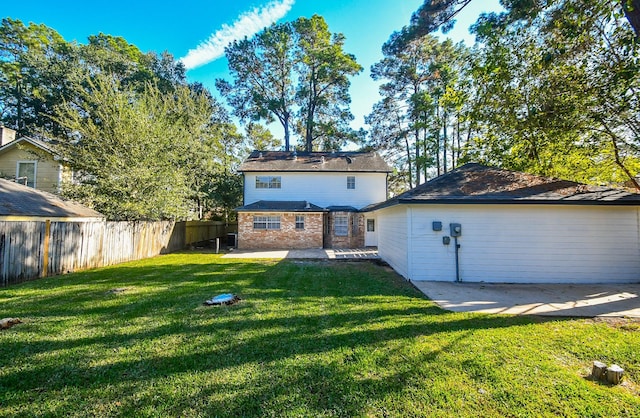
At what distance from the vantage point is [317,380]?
2.73 meters

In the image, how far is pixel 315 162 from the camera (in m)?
19.2

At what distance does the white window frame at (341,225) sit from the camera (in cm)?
1661

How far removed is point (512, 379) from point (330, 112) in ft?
85.9

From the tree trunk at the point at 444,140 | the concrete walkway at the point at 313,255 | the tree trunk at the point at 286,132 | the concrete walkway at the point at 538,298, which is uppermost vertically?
the tree trunk at the point at 286,132

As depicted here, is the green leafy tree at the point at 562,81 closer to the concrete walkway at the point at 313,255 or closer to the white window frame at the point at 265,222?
the concrete walkway at the point at 313,255

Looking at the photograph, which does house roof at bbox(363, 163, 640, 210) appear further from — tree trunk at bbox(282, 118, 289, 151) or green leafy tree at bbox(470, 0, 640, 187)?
tree trunk at bbox(282, 118, 289, 151)

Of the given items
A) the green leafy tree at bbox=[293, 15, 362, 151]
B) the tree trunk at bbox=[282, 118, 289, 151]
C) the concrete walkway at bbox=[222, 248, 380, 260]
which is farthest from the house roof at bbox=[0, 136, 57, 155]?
Answer: the green leafy tree at bbox=[293, 15, 362, 151]

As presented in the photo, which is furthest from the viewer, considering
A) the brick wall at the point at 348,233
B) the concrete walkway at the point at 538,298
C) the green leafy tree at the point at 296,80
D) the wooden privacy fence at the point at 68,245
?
the green leafy tree at the point at 296,80

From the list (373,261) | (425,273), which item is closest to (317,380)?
(425,273)

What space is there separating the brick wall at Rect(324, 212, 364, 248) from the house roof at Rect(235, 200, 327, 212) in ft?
3.34

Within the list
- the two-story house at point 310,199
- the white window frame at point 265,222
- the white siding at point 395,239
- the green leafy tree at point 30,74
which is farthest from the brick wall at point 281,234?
the green leafy tree at point 30,74

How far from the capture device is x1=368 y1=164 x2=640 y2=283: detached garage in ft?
23.5

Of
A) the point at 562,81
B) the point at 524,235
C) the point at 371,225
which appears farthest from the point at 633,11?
the point at 371,225

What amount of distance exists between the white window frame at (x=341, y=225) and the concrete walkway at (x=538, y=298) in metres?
9.48
